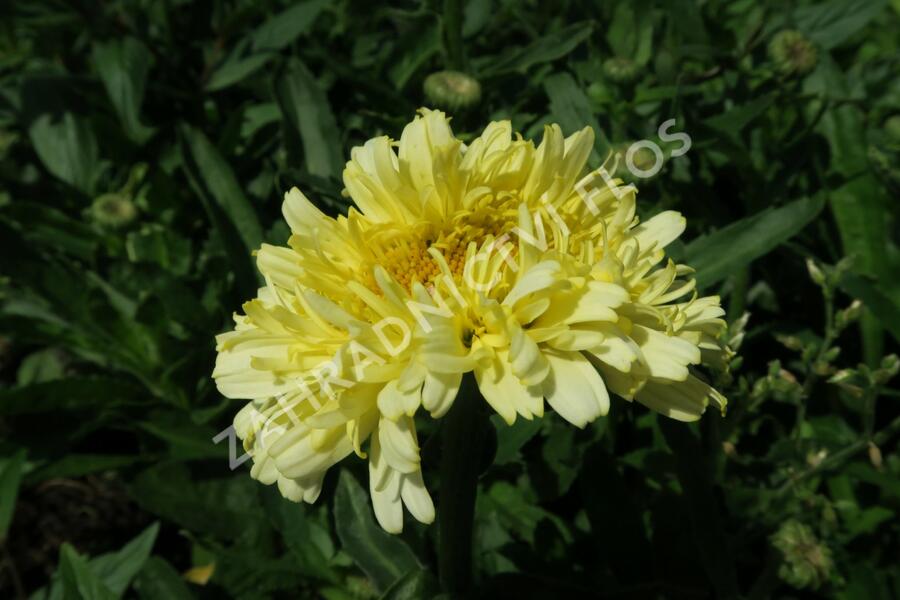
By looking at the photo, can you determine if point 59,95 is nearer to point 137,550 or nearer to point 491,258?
point 137,550

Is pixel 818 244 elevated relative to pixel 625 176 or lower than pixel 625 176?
lower

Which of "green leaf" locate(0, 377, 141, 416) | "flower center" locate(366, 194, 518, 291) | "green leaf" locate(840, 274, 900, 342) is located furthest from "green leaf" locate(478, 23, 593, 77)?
"green leaf" locate(0, 377, 141, 416)

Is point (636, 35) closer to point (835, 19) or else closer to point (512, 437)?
point (835, 19)

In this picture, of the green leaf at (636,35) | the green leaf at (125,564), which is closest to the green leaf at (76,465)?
the green leaf at (125,564)

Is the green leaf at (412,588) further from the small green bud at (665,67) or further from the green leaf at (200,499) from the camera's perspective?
the small green bud at (665,67)

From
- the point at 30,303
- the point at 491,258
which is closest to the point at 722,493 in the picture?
the point at 491,258

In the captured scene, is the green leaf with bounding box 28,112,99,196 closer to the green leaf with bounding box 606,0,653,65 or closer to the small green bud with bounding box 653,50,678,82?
the green leaf with bounding box 606,0,653,65
